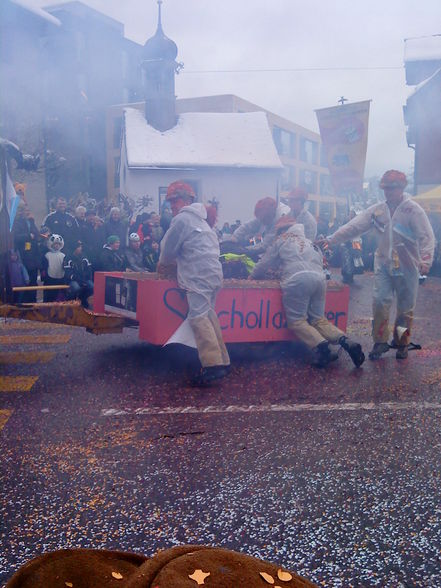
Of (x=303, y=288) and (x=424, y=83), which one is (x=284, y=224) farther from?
(x=424, y=83)

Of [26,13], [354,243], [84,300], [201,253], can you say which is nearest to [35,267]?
[84,300]

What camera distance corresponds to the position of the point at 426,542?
250 centimetres

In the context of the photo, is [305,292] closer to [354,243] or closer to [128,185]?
[354,243]

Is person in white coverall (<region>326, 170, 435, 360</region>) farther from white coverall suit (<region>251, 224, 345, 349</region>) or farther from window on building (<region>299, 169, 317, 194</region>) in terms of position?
window on building (<region>299, 169, 317, 194</region>)

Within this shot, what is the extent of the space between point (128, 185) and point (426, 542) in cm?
2232

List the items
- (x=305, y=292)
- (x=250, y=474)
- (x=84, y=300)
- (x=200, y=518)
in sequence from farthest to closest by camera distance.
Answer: (x=84, y=300) < (x=305, y=292) < (x=250, y=474) < (x=200, y=518)

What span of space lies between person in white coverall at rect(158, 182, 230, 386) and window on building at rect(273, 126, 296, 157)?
142 ft

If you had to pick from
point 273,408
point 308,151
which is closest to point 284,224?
point 273,408

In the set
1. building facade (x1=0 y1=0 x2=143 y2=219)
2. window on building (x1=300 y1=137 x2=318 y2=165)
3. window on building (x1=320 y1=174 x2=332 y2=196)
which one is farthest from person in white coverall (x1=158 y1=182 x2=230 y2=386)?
window on building (x1=320 y1=174 x2=332 y2=196)

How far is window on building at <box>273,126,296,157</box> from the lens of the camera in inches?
1869

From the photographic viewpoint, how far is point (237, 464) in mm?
3318

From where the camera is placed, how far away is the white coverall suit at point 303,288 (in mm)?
5641

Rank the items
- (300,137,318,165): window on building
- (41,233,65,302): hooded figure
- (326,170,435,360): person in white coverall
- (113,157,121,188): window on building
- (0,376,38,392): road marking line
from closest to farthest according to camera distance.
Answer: (0,376,38,392): road marking line
(326,170,435,360): person in white coverall
(41,233,65,302): hooded figure
(113,157,121,188): window on building
(300,137,318,165): window on building

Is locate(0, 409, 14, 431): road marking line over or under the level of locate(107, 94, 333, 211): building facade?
under
